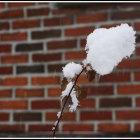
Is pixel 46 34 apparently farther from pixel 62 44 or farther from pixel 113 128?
pixel 113 128

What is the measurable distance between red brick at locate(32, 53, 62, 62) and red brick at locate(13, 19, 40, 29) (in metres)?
0.17

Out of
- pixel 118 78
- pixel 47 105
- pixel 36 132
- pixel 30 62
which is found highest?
pixel 30 62

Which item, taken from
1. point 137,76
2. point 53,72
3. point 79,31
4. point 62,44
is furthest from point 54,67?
point 137,76

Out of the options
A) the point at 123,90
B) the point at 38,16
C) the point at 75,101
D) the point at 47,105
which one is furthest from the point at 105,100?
the point at 75,101

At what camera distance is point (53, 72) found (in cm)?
186

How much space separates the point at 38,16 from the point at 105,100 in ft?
1.95

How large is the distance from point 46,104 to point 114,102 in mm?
370

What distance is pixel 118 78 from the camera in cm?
175

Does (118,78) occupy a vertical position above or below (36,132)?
above

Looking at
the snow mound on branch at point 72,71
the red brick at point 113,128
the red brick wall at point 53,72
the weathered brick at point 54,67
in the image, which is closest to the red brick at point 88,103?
the red brick wall at point 53,72

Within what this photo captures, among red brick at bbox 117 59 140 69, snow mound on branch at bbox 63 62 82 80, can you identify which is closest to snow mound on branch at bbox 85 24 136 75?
snow mound on branch at bbox 63 62 82 80

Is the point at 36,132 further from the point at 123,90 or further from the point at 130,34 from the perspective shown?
the point at 130,34

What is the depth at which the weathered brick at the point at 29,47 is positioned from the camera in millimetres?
1910

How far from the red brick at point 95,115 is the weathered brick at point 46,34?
1.46ft
